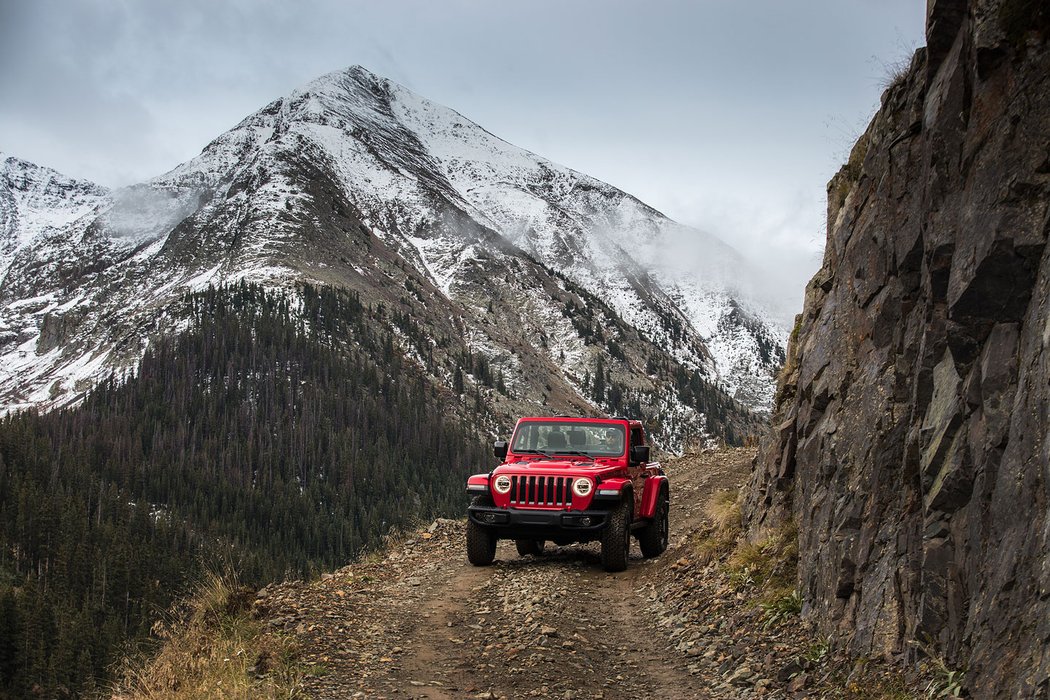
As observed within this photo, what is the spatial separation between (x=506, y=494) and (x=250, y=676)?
587 cm

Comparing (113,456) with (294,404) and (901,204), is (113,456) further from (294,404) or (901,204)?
(901,204)

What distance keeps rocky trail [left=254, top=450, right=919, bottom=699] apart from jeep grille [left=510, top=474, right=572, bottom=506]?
109cm

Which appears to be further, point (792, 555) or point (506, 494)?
point (506, 494)

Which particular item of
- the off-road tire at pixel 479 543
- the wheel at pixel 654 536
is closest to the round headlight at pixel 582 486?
the off-road tire at pixel 479 543

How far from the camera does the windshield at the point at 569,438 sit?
15273 millimetres

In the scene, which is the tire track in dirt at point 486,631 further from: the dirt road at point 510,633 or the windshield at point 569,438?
the windshield at point 569,438

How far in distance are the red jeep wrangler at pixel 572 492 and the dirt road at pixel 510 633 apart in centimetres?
53

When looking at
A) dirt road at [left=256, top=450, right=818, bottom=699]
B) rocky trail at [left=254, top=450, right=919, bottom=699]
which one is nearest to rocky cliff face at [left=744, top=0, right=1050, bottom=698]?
rocky trail at [left=254, top=450, right=919, bottom=699]

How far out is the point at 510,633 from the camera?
10.1 m

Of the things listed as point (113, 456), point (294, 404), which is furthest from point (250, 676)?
point (294, 404)

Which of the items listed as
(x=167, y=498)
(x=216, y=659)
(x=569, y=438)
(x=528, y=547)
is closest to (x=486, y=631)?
(x=216, y=659)

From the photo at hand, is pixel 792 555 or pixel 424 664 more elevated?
pixel 792 555

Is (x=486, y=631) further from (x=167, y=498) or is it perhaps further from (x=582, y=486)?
Result: (x=167, y=498)

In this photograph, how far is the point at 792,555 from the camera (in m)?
9.77
